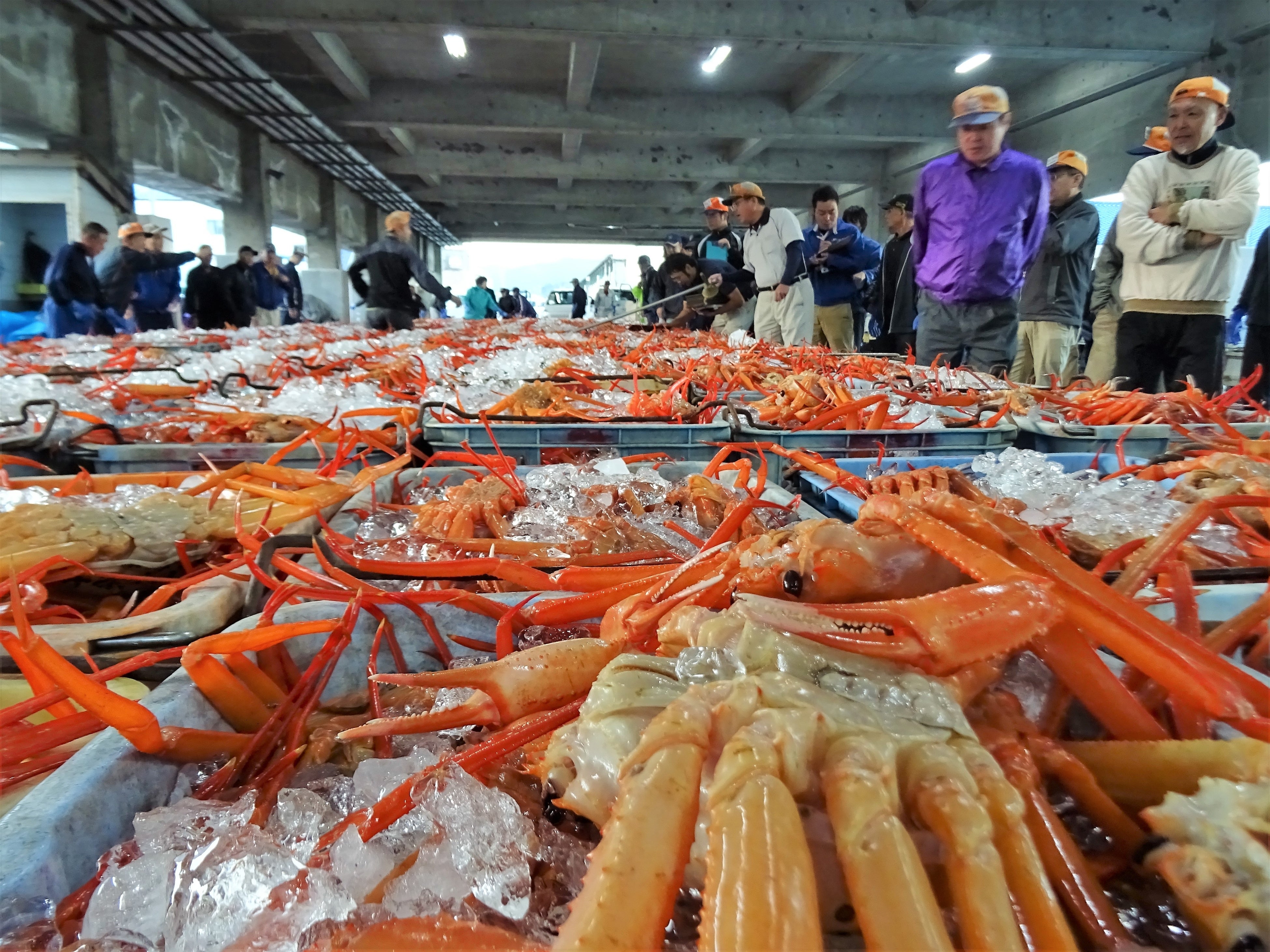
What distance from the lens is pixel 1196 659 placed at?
583 millimetres

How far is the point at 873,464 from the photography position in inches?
76.6

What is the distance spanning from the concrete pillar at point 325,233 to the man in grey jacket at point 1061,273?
18060 millimetres

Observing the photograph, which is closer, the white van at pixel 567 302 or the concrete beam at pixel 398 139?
the concrete beam at pixel 398 139

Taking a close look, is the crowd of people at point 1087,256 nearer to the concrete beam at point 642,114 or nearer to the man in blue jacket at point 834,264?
the man in blue jacket at point 834,264

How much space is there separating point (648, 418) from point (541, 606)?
152cm

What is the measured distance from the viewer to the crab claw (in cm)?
55

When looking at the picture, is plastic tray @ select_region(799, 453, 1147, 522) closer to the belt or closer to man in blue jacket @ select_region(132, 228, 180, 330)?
the belt

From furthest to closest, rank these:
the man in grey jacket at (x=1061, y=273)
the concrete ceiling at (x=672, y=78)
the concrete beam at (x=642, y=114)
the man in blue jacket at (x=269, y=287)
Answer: the man in blue jacket at (x=269, y=287) < the concrete beam at (x=642, y=114) < the concrete ceiling at (x=672, y=78) < the man in grey jacket at (x=1061, y=273)

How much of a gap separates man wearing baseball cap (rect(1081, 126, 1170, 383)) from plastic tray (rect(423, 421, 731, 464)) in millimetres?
4798

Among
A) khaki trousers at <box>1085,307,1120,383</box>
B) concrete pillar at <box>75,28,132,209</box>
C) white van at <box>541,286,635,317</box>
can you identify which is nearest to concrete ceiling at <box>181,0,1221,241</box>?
concrete pillar at <box>75,28,132,209</box>

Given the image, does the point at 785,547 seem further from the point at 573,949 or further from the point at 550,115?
the point at 550,115

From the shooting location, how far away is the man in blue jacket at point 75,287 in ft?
26.8

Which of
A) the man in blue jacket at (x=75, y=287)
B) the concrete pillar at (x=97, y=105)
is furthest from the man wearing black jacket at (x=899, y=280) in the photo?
the concrete pillar at (x=97, y=105)

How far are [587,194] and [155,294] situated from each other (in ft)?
40.8
